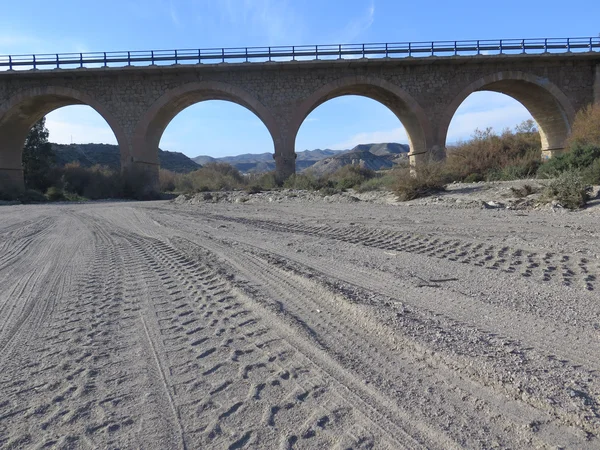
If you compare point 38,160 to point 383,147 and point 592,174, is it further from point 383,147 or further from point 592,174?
point 383,147

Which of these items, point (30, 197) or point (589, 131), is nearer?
point (589, 131)

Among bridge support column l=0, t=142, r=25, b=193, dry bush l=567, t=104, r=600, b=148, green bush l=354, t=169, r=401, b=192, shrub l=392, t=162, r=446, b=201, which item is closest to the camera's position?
shrub l=392, t=162, r=446, b=201

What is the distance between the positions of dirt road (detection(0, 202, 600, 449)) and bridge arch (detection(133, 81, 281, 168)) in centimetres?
2197

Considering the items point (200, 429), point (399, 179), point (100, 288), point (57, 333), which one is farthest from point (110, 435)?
point (399, 179)

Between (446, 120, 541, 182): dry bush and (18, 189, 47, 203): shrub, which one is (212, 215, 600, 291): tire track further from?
(18, 189, 47, 203): shrub

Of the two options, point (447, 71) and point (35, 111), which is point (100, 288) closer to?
point (447, 71)

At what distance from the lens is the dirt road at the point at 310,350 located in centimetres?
202

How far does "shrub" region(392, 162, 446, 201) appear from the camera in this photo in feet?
46.0

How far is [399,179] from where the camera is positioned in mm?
14398

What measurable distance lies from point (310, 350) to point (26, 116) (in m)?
32.3

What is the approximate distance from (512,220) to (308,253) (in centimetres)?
430

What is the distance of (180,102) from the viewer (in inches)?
1129

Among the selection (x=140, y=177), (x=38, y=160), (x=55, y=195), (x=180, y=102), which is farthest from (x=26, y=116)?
(x=180, y=102)

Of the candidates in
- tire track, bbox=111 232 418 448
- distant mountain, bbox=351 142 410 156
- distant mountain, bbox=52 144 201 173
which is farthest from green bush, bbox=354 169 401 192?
distant mountain, bbox=351 142 410 156
